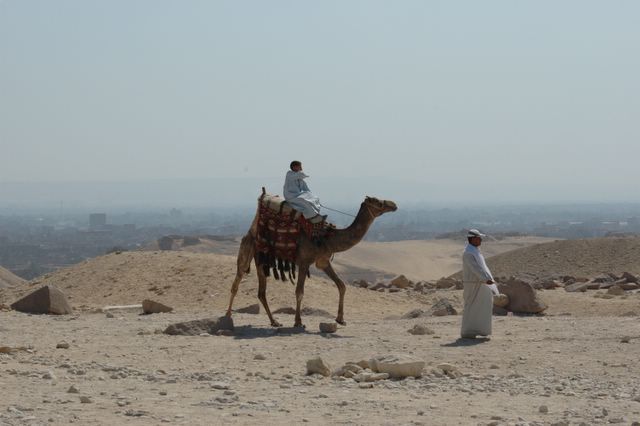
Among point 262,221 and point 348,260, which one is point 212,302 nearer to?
point 262,221

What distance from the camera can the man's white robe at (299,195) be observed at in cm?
1471

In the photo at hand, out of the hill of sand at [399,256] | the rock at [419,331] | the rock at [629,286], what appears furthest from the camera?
the hill of sand at [399,256]

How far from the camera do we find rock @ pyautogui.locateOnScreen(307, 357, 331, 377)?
10.5 metres

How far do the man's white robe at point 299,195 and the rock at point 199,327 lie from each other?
1933mm

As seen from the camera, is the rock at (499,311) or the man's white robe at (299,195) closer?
the man's white robe at (299,195)

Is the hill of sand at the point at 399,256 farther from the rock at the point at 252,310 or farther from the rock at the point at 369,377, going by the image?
the rock at the point at 369,377

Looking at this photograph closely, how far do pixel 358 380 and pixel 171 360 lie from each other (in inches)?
103

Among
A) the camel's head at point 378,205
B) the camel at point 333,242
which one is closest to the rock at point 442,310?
the camel at point 333,242

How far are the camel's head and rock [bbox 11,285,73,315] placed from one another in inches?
235

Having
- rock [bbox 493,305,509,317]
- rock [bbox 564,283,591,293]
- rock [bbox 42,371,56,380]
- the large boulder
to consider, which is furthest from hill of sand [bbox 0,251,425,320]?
rock [bbox 42,371,56,380]

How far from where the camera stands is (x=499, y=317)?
1694cm

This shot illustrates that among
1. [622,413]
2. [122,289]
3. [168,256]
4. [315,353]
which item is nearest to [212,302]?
[122,289]

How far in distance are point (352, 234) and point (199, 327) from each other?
264 centimetres

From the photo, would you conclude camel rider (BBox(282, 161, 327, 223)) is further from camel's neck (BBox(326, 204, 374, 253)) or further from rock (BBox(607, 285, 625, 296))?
rock (BBox(607, 285, 625, 296))
